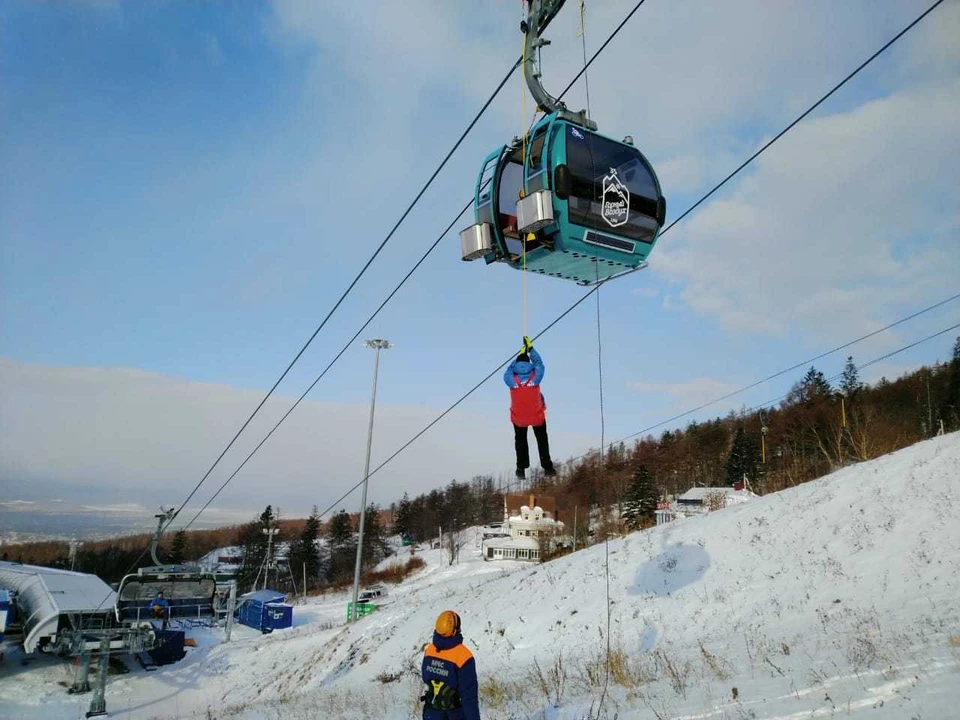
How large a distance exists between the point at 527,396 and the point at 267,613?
36.3 metres

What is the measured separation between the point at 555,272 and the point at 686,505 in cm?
7643

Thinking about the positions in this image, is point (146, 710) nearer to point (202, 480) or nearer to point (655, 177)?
point (202, 480)

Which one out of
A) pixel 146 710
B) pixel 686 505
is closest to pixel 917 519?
pixel 146 710

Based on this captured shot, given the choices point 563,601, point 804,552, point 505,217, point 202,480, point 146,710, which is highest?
point 505,217

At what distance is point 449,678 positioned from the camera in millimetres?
5898

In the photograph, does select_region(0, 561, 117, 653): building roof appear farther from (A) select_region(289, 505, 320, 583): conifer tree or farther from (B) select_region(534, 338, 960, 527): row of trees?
(A) select_region(289, 505, 320, 583): conifer tree

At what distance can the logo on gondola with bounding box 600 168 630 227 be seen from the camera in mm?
6777

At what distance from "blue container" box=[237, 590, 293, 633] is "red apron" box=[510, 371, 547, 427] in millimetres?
35223

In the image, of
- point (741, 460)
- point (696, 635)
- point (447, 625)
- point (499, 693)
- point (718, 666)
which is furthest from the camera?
point (741, 460)

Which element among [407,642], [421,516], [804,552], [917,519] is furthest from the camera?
[421,516]

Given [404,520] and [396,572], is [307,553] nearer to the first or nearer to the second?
[396,572]

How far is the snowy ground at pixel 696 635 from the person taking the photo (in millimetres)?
7223

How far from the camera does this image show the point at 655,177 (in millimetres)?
7281

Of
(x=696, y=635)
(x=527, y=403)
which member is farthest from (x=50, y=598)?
(x=527, y=403)
